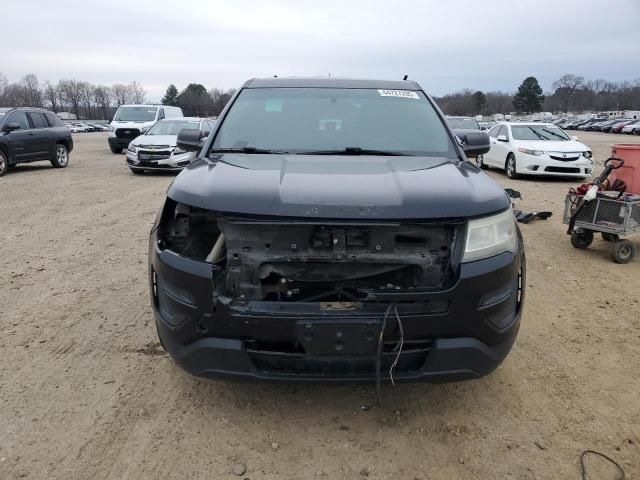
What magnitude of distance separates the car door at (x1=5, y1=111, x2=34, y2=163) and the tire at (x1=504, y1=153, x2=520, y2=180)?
41.4 ft

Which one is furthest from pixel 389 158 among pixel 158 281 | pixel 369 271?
pixel 158 281

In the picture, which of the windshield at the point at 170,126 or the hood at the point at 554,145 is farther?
the windshield at the point at 170,126

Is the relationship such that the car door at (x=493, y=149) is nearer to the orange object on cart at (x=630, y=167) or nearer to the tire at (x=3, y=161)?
the orange object on cart at (x=630, y=167)

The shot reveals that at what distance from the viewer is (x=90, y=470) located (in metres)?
2.38

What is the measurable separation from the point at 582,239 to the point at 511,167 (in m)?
7.65

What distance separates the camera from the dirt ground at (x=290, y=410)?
2439 millimetres

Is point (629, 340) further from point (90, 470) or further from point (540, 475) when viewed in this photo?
point (90, 470)

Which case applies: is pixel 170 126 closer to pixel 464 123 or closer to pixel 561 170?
pixel 464 123

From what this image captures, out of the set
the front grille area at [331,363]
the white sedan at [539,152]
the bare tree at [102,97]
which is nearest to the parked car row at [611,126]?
the white sedan at [539,152]

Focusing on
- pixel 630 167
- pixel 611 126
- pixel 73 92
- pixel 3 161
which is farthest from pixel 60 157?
pixel 73 92

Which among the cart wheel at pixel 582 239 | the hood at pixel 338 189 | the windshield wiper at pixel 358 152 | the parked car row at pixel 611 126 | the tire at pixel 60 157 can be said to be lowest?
the parked car row at pixel 611 126

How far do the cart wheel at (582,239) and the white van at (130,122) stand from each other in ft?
52.6

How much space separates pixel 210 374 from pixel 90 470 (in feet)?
2.18

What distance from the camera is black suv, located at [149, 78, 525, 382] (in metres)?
2.38
